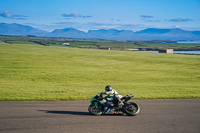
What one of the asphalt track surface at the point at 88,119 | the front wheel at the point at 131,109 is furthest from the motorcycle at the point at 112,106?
the asphalt track surface at the point at 88,119

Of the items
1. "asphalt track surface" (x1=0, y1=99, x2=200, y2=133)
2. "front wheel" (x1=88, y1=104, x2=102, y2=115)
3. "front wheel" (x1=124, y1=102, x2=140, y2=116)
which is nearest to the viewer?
"asphalt track surface" (x1=0, y1=99, x2=200, y2=133)

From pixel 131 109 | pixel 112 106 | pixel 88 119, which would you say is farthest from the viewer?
pixel 112 106

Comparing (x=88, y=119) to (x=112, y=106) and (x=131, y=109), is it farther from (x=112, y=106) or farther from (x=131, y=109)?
(x=131, y=109)

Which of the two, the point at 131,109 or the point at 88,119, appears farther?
the point at 131,109

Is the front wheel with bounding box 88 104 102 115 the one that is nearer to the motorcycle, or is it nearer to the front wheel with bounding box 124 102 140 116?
the motorcycle

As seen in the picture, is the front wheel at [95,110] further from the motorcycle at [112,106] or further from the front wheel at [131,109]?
the front wheel at [131,109]

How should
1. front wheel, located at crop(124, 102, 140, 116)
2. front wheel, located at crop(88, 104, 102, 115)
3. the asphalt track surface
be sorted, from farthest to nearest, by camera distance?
front wheel, located at crop(88, 104, 102, 115) → front wheel, located at crop(124, 102, 140, 116) → the asphalt track surface

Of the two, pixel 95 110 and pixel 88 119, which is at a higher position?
pixel 95 110

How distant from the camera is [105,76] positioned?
33875mm

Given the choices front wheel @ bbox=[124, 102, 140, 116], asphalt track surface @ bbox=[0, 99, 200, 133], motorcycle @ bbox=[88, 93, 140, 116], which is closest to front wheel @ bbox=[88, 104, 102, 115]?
motorcycle @ bbox=[88, 93, 140, 116]

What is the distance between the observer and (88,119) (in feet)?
43.2

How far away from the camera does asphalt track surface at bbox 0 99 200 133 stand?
11.4 metres

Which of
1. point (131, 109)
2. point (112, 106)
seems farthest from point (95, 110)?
point (131, 109)

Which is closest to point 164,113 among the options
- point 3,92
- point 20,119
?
point 20,119
